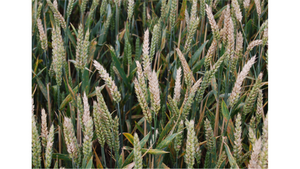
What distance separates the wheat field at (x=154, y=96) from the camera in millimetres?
501

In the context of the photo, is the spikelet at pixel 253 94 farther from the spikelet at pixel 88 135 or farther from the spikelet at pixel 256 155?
→ the spikelet at pixel 88 135

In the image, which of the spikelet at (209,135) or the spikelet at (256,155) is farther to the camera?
the spikelet at (209,135)

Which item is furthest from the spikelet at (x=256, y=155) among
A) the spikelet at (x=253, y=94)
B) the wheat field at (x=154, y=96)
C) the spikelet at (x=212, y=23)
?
the spikelet at (x=212, y=23)

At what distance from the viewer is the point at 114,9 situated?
0.87m

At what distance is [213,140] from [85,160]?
0.92 feet

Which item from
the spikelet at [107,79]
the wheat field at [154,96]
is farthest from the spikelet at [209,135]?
the spikelet at [107,79]

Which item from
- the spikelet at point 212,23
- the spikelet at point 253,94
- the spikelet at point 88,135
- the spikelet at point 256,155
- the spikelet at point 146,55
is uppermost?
the spikelet at point 212,23

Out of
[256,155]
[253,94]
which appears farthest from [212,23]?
[256,155]

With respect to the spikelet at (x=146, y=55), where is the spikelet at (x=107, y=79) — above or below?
below

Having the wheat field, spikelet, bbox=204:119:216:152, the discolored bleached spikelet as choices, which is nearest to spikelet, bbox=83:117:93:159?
the wheat field

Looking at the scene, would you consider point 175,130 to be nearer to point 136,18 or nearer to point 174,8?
point 174,8

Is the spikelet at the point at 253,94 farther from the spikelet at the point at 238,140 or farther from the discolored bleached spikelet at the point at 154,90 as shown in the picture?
the discolored bleached spikelet at the point at 154,90

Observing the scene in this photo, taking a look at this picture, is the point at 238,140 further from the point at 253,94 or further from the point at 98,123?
the point at 98,123

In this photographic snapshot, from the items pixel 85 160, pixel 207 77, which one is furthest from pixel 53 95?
pixel 207 77
